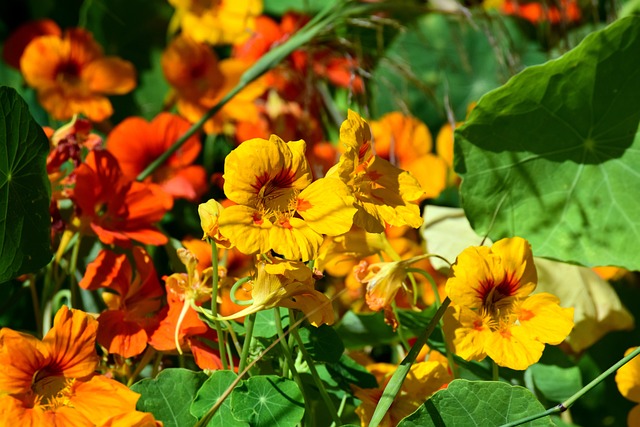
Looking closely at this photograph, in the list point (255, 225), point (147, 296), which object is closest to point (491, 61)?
point (147, 296)

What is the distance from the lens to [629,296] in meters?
1.33

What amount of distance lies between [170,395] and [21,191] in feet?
0.83

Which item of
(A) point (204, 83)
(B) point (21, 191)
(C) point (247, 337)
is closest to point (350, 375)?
(C) point (247, 337)

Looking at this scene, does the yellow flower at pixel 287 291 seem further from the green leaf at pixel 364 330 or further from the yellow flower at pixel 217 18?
the yellow flower at pixel 217 18

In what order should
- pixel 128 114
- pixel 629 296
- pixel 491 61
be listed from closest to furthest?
pixel 629 296, pixel 128 114, pixel 491 61

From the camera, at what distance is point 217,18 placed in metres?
1.47

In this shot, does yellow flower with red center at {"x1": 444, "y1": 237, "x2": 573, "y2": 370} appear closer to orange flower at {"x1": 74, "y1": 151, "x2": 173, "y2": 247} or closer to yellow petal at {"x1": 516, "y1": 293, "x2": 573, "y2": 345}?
yellow petal at {"x1": 516, "y1": 293, "x2": 573, "y2": 345}

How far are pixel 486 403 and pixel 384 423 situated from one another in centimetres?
10

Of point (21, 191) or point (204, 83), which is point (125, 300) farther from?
point (204, 83)

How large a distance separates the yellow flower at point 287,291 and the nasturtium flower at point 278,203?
0.01 m

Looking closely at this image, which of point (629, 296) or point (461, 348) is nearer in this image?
point (461, 348)

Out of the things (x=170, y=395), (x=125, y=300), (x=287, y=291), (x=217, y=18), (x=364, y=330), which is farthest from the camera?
(x=217, y=18)

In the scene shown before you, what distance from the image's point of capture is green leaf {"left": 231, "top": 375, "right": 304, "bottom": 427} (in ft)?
2.44

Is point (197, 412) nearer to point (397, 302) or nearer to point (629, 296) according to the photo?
point (397, 302)
